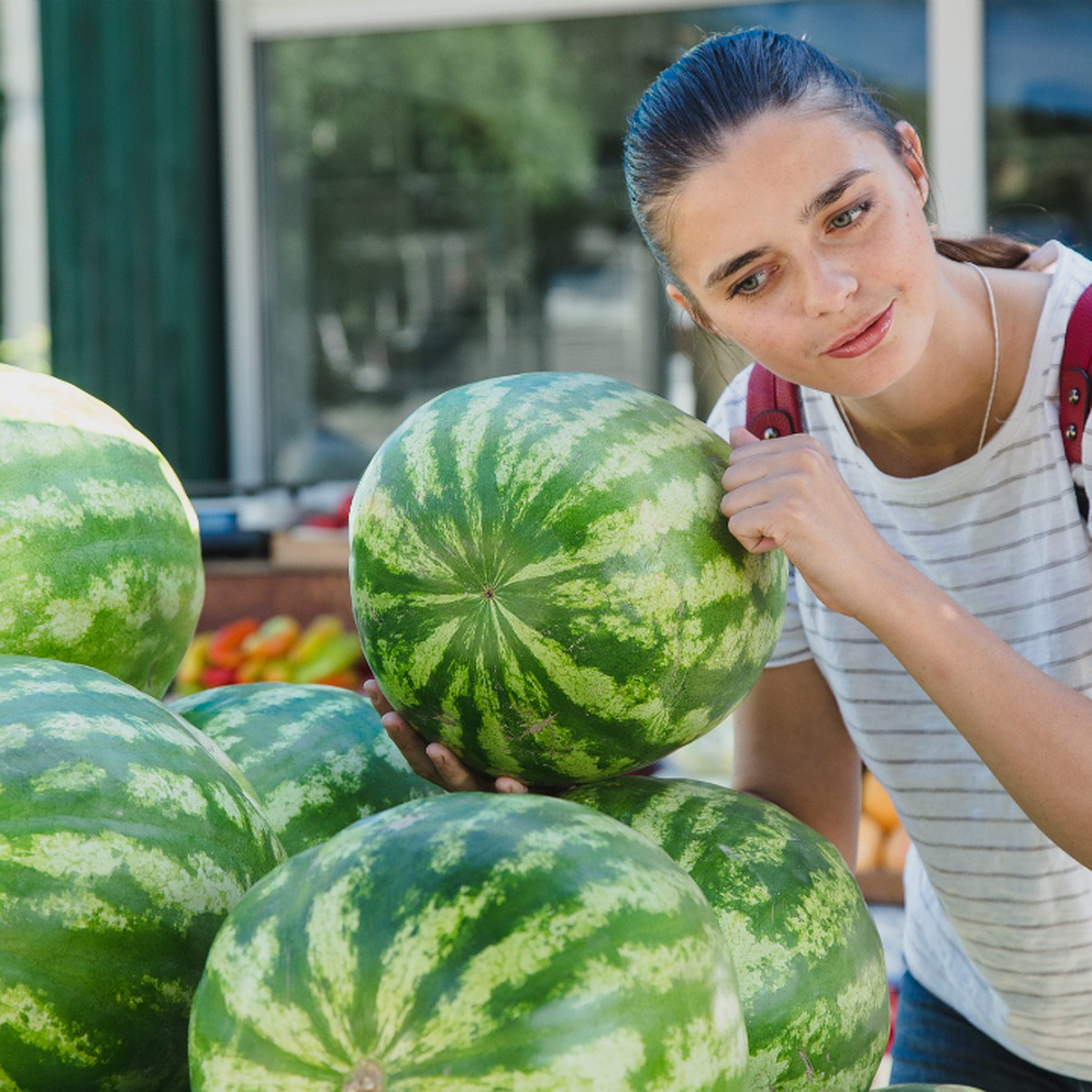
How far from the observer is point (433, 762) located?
1.14 m

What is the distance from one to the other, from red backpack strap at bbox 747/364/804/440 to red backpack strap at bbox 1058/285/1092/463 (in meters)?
0.32

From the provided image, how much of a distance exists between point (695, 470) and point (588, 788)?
0.28 m

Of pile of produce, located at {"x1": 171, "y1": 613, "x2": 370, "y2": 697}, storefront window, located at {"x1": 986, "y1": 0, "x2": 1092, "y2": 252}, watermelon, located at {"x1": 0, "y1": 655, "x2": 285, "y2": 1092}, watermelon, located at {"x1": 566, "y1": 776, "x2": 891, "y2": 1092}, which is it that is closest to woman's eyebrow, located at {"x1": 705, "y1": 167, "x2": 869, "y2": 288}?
watermelon, located at {"x1": 566, "y1": 776, "x2": 891, "y2": 1092}

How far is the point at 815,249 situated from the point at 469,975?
0.87m

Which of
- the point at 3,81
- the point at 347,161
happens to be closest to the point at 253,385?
the point at 347,161

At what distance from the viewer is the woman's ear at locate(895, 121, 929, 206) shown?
1.50 meters

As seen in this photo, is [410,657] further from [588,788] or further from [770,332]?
[770,332]

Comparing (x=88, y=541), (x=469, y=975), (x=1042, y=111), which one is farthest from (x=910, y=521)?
(x=1042, y=111)

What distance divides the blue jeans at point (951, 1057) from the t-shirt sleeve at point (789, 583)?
562 mm

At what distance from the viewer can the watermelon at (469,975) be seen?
68cm

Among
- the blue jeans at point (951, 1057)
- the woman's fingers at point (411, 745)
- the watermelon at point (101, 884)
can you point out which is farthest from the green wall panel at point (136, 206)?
the watermelon at point (101, 884)

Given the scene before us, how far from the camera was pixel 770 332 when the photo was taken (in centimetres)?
140

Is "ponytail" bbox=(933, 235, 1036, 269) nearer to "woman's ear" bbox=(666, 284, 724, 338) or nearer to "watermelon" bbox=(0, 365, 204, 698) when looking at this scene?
"woman's ear" bbox=(666, 284, 724, 338)

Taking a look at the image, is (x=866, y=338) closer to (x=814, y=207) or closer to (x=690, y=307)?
(x=814, y=207)
